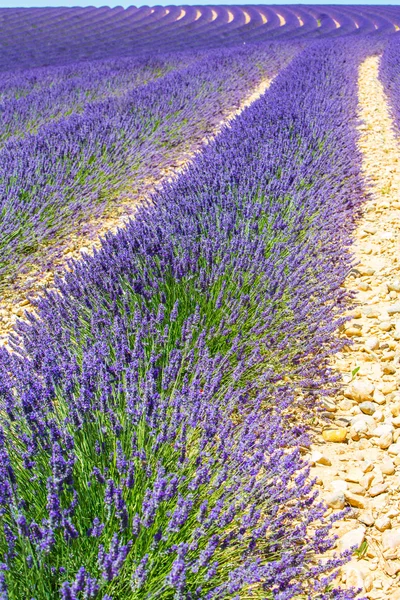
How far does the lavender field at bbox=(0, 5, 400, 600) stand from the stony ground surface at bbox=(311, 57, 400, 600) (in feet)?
0.05

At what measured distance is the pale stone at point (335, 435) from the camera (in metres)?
1.91

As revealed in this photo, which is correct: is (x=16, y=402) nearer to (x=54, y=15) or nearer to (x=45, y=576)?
(x=45, y=576)

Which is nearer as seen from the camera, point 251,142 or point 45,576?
point 45,576

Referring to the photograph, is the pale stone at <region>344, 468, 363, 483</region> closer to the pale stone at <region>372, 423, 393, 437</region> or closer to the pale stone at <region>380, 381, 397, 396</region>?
the pale stone at <region>372, 423, 393, 437</region>

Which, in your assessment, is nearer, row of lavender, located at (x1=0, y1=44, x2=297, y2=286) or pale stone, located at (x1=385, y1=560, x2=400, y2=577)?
pale stone, located at (x1=385, y1=560, x2=400, y2=577)

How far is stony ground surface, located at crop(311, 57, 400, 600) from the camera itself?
4.85 feet

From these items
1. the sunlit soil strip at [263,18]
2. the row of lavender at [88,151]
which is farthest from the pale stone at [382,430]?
the sunlit soil strip at [263,18]

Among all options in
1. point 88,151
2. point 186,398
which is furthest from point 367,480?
point 88,151

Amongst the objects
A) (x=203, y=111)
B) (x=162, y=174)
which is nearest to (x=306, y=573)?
(x=162, y=174)

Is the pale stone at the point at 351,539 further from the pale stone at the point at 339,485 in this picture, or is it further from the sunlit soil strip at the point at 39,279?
the sunlit soil strip at the point at 39,279

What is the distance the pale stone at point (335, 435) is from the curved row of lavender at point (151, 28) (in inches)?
584

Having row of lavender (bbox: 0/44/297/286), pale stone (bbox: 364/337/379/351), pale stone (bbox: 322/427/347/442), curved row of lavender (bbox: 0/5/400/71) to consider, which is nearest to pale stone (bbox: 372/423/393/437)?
pale stone (bbox: 322/427/347/442)

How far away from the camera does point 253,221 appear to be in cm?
267

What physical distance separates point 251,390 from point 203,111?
6118 mm
